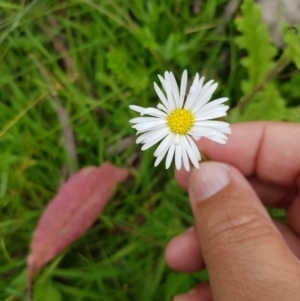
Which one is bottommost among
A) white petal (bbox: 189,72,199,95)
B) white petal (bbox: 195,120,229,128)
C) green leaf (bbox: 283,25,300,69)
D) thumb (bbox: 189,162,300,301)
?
thumb (bbox: 189,162,300,301)

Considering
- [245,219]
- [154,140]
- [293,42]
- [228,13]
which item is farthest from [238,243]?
[228,13]

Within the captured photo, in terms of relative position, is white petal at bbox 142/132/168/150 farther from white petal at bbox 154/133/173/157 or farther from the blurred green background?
the blurred green background

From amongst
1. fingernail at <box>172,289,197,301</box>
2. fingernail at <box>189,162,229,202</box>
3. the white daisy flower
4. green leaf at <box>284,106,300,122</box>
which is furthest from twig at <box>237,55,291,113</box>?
fingernail at <box>172,289,197,301</box>

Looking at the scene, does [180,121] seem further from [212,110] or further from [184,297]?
[184,297]

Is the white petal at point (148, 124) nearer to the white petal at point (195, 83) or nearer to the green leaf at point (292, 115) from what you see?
the white petal at point (195, 83)

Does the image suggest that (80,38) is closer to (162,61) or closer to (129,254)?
(162,61)

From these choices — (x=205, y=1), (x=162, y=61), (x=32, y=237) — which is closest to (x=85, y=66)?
(x=162, y=61)

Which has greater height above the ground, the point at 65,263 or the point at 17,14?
the point at 17,14
